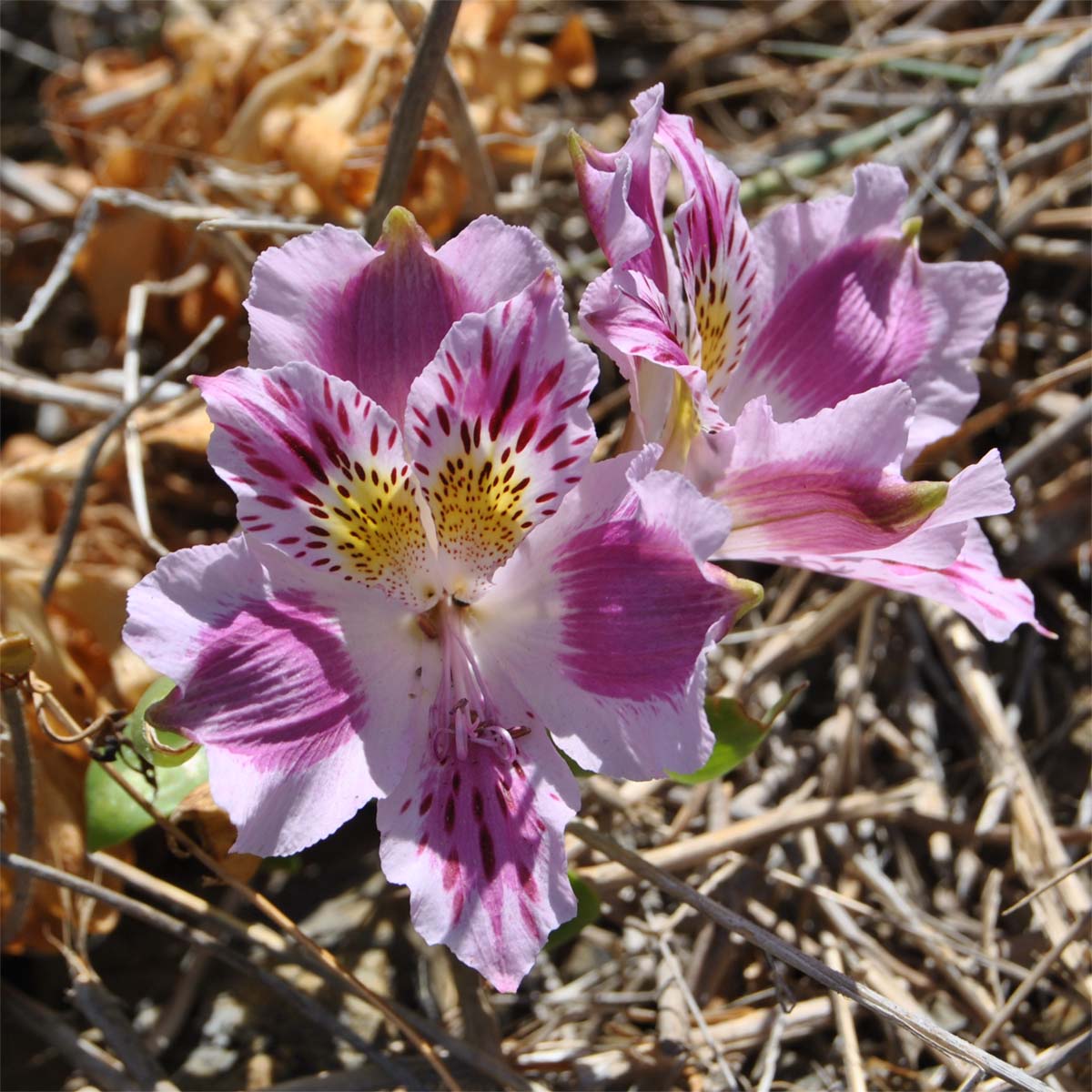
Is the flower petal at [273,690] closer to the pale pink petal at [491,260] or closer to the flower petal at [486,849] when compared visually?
the flower petal at [486,849]

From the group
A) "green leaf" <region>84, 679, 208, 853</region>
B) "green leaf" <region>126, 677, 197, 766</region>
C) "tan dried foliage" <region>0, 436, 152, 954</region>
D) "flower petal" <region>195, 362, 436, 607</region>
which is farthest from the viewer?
"tan dried foliage" <region>0, 436, 152, 954</region>

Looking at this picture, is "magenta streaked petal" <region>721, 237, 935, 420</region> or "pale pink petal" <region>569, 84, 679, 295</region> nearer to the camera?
"pale pink petal" <region>569, 84, 679, 295</region>

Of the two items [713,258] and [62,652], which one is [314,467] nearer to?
[713,258]

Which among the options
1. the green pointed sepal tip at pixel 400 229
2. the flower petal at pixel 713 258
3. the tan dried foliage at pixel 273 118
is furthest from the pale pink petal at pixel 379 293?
the tan dried foliage at pixel 273 118

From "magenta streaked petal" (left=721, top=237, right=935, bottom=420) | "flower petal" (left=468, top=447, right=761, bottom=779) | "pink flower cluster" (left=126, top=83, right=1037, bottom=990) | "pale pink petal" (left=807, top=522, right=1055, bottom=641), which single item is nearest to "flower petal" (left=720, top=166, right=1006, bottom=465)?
"magenta streaked petal" (left=721, top=237, right=935, bottom=420)

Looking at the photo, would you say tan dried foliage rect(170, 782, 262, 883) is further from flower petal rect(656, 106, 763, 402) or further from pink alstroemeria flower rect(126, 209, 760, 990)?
flower petal rect(656, 106, 763, 402)

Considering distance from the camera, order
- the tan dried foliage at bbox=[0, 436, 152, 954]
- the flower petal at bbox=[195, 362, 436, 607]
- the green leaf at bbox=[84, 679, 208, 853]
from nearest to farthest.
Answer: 1. the flower petal at bbox=[195, 362, 436, 607]
2. the green leaf at bbox=[84, 679, 208, 853]
3. the tan dried foliage at bbox=[0, 436, 152, 954]
